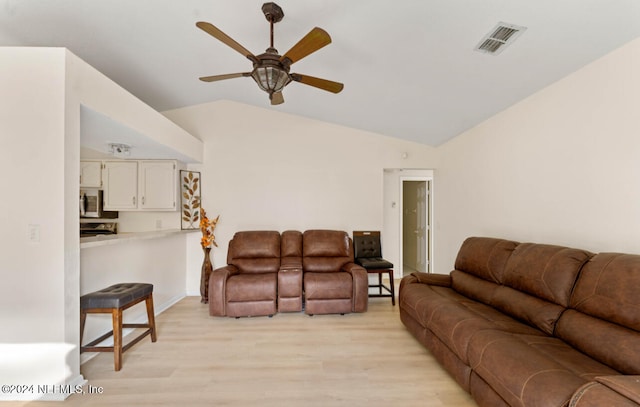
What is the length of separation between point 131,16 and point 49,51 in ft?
2.45

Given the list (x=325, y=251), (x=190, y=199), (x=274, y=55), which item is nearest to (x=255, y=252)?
(x=325, y=251)

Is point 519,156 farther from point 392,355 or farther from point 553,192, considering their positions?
point 392,355

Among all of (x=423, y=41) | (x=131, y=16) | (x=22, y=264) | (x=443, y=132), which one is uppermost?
(x=131, y=16)

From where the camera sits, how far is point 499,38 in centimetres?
200

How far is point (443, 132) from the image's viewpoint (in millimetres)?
3939

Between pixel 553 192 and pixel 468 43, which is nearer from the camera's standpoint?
pixel 468 43

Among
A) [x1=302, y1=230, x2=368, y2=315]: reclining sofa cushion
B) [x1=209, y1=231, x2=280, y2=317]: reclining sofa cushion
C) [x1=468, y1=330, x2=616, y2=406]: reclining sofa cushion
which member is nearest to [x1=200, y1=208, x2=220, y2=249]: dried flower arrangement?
[x1=209, y1=231, x2=280, y2=317]: reclining sofa cushion

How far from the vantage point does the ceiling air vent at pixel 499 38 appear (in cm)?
189

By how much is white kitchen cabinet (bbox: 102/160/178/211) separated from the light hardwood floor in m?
1.69

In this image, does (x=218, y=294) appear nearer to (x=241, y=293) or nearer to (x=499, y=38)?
(x=241, y=293)

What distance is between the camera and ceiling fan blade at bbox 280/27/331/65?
166cm

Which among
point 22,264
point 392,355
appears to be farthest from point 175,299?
point 392,355

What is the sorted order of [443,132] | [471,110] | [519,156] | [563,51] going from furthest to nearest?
[443,132] < [471,110] < [519,156] < [563,51]

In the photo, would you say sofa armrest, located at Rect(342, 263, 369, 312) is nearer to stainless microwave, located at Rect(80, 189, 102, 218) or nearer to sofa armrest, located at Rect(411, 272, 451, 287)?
sofa armrest, located at Rect(411, 272, 451, 287)
